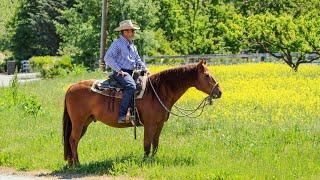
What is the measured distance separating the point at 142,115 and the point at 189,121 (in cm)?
452

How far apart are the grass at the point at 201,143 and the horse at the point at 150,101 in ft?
1.57

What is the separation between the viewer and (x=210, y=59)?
44.2 m

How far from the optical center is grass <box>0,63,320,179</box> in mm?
10734

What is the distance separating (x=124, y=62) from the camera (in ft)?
37.6

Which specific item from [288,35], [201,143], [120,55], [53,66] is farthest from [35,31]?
[120,55]

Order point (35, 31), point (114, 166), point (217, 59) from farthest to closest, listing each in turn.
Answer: point (35, 31) → point (217, 59) → point (114, 166)

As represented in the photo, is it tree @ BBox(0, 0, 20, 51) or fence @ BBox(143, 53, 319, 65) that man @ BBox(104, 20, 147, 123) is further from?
tree @ BBox(0, 0, 20, 51)

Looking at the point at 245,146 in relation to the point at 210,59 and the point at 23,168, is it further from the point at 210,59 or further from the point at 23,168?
the point at 210,59

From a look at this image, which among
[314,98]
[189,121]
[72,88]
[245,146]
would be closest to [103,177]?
[72,88]

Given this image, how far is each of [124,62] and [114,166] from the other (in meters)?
1.81

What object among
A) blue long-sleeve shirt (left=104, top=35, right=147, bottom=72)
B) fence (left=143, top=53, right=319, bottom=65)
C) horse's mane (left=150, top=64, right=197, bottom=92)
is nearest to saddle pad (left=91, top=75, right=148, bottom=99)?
horse's mane (left=150, top=64, right=197, bottom=92)

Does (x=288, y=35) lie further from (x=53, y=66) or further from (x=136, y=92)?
(x=136, y=92)

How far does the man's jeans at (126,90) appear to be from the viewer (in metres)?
11.3

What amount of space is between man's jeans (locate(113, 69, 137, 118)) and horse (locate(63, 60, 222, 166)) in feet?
0.88
